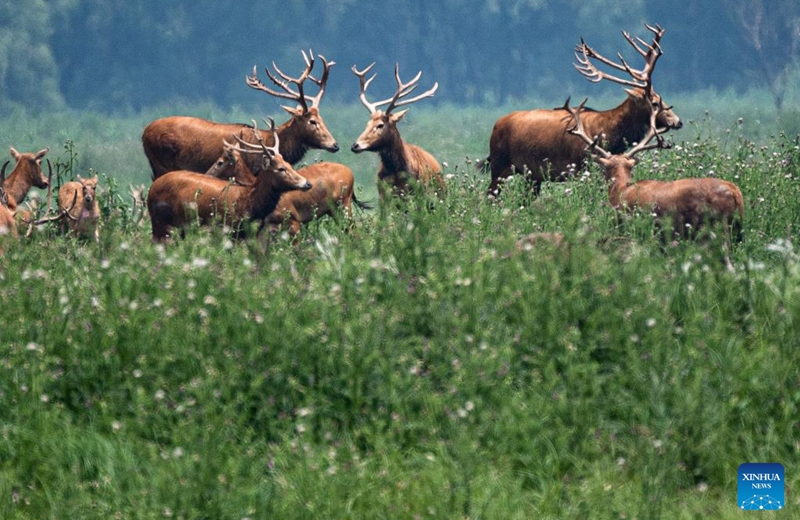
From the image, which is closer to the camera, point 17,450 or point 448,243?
point 17,450

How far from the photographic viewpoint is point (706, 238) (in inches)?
372

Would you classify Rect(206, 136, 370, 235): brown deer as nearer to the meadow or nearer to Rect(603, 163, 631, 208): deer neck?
Rect(603, 163, 631, 208): deer neck

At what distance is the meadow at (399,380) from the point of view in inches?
218

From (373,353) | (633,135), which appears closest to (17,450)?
(373,353)

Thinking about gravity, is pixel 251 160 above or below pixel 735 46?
below

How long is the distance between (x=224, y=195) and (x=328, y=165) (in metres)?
1.52

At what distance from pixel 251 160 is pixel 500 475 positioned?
650cm

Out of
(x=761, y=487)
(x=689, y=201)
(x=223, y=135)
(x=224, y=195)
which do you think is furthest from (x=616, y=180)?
(x=761, y=487)

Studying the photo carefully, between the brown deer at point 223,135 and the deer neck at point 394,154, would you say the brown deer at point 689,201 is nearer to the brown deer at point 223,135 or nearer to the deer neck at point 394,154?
the deer neck at point 394,154

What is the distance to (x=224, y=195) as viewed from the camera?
1039 cm

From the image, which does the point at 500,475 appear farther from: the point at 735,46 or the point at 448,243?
the point at 735,46

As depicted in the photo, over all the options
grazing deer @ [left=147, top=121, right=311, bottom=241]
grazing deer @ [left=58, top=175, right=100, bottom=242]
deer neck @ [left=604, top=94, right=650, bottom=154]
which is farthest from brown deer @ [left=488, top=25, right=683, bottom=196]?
grazing deer @ [left=58, top=175, right=100, bottom=242]

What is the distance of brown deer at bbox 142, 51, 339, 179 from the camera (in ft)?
41.1

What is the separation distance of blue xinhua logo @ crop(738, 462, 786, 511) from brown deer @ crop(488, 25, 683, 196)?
23.3 feet
